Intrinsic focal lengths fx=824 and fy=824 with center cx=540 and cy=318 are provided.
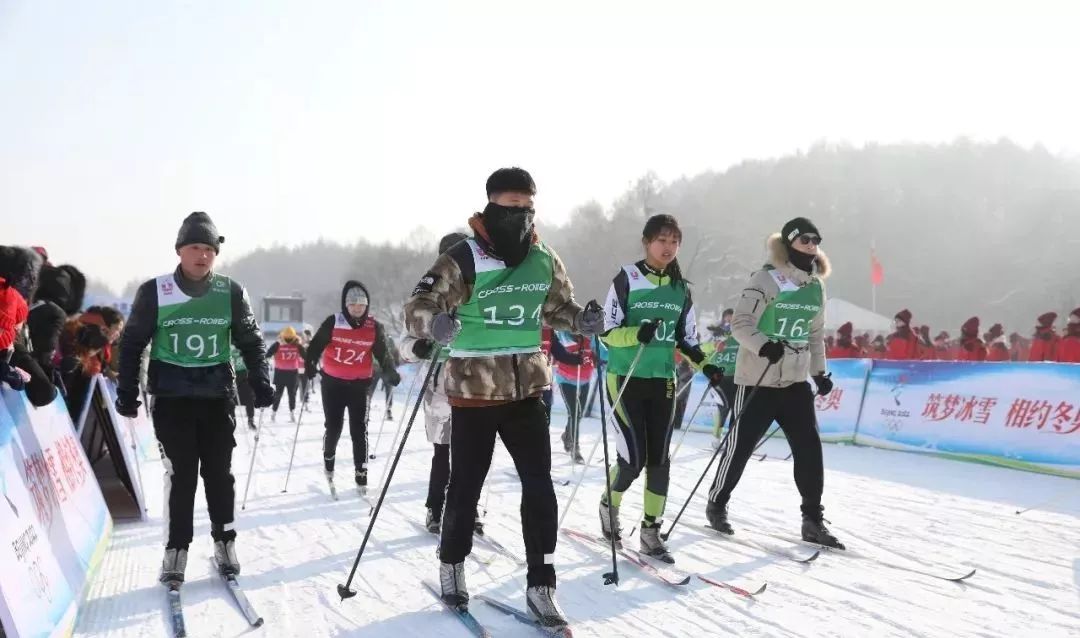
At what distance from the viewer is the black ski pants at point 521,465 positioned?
3891 millimetres

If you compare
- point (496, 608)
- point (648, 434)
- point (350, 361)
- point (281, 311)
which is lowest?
point (281, 311)

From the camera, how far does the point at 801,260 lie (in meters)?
5.73

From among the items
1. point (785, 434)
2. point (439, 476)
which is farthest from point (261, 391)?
point (785, 434)

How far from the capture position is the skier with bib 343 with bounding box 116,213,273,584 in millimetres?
4551

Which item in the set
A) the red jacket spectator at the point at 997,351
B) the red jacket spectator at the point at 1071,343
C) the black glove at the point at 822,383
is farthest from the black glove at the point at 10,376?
the red jacket spectator at the point at 997,351

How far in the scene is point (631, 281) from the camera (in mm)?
5336

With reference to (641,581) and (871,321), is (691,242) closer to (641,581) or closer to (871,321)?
(871,321)

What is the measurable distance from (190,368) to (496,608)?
2.14 m

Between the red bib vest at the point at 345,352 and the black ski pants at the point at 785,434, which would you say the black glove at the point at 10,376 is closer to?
the red bib vest at the point at 345,352

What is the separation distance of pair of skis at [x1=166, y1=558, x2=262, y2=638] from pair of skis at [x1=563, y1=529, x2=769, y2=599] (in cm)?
216

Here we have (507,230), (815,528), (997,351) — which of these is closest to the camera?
(507,230)

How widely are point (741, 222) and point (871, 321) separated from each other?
171ft

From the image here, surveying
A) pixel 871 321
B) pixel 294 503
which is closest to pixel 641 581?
pixel 294 503

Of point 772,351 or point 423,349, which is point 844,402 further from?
point 423,349
